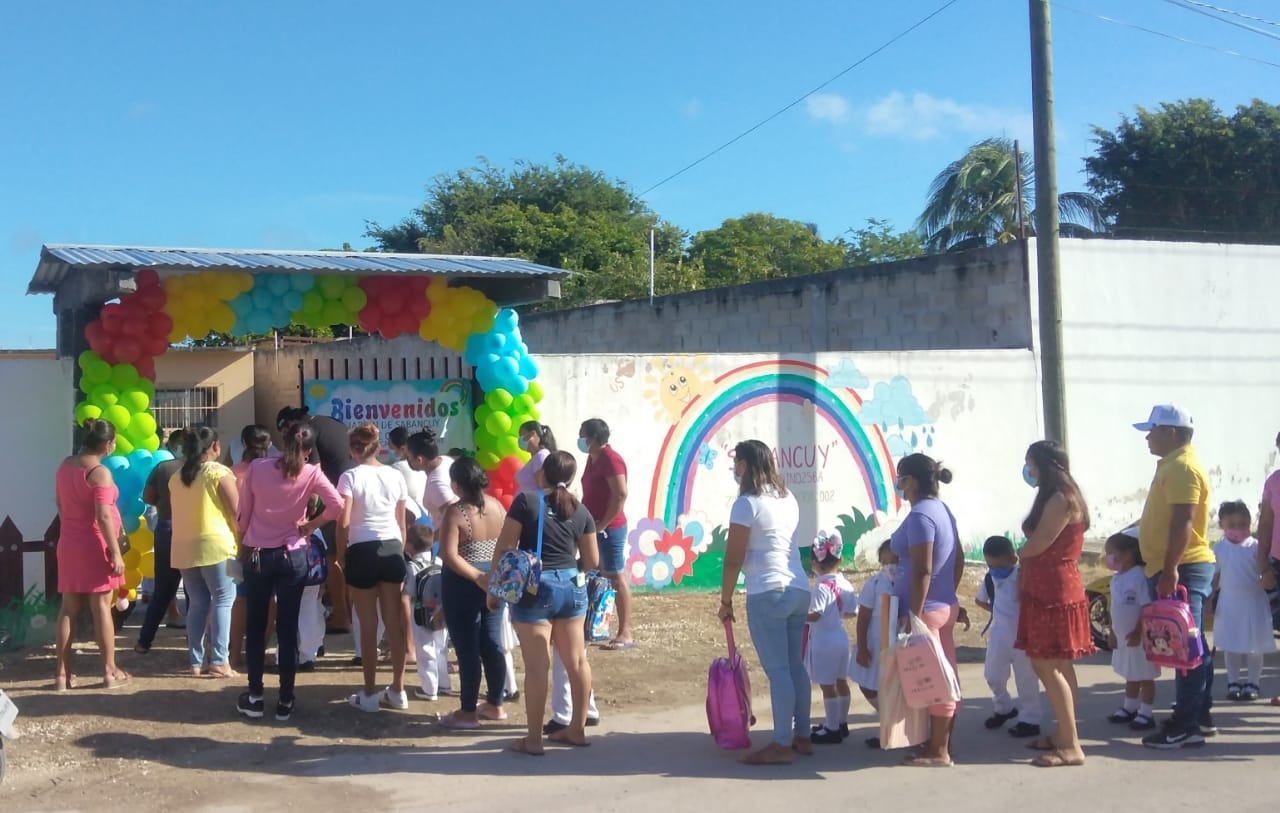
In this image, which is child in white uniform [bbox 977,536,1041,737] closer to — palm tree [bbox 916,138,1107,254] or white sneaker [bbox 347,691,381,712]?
white sneaker [bbox 347,691,381,712]

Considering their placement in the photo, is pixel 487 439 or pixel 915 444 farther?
pixel 915 444

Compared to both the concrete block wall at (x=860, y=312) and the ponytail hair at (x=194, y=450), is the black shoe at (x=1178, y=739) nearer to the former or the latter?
the ponytail hair at (x=194, y=450)

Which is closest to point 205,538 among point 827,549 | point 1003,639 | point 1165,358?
point 827,549

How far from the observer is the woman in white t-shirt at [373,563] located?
7.25 metres

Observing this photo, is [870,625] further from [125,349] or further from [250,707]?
[125,349]

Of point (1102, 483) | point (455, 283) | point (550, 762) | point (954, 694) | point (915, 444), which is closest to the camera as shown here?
point (954, 694)

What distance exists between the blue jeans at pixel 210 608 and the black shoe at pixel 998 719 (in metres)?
4.94

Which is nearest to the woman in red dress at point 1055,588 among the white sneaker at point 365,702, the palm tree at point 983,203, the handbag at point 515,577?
the handbag at point 515,577

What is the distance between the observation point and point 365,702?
7320 mm

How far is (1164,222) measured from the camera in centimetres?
3541

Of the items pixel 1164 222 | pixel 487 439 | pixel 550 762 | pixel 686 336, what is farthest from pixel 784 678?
pixel 1164 222

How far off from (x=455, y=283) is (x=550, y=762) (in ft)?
16.9

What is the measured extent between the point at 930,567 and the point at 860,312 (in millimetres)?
10523

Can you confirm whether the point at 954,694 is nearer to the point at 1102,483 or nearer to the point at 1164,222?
→ the point at 1102,483
